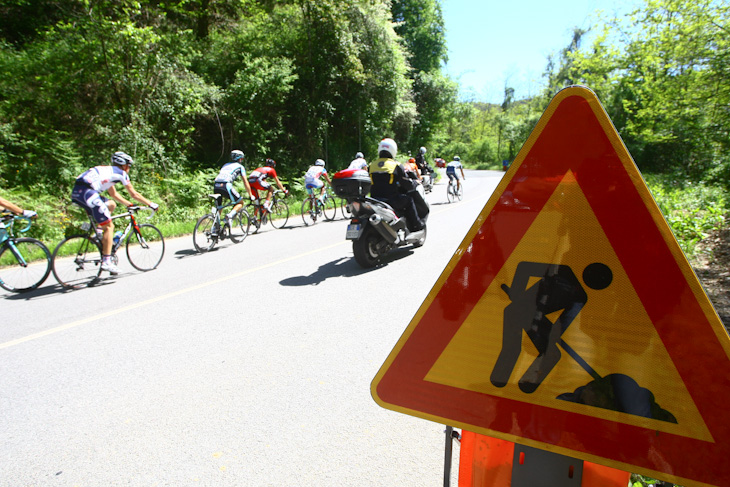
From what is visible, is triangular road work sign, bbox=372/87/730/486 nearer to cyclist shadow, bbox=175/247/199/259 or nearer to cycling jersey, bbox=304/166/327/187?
cyclist shadow, bbox=175/247/199/259

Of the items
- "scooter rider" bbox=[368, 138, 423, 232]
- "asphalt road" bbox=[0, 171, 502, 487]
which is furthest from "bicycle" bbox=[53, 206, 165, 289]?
"scooter rider" bbox=[368, 138, 423, 232]

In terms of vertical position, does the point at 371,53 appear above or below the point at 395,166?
above

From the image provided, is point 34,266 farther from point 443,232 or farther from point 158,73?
point 158,73

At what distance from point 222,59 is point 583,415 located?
21615 mm

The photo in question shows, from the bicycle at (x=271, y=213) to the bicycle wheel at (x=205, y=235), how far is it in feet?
5.51

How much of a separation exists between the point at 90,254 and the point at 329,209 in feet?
25.1

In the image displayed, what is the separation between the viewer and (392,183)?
298 inches

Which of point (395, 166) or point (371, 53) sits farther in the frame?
point (371, 53)

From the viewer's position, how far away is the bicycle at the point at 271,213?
11.5 meters

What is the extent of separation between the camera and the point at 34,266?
6.54 metres

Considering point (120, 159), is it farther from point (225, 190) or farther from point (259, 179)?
point (259, 179)

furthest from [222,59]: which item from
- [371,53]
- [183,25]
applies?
[371,53]

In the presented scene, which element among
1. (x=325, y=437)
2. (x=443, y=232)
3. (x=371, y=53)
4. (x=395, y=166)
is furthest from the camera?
(x=371, y=53)

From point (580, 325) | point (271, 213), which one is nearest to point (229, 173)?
point (271, 213)
